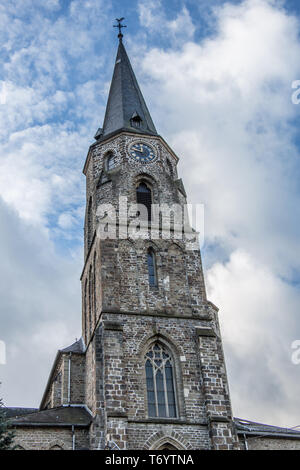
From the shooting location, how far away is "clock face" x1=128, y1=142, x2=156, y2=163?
32.3 meters

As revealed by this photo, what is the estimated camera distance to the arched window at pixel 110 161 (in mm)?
32506

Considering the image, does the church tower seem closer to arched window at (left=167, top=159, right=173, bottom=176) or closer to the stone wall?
arched window at (left=167, top=159, right=173, bottom=176)

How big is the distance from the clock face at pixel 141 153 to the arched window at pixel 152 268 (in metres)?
6.57

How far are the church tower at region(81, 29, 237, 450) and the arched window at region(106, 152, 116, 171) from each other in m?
0.07

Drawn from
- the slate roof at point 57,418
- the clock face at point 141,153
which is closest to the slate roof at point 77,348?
the slate roof at point 57,418

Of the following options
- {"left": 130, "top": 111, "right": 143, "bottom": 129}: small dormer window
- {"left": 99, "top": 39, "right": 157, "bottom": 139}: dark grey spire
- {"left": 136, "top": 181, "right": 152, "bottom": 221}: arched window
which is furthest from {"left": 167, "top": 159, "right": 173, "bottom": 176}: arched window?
{"left": 130, "top": 111, "right": 143, "bottom": 129}: small dormer window

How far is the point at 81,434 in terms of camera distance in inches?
906

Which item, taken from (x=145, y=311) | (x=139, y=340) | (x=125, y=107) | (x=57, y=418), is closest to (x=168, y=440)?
(x=139, y=340)

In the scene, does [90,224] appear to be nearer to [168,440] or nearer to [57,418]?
[57,418]

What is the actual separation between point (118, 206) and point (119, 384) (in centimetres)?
1033

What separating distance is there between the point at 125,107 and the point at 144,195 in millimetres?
8106

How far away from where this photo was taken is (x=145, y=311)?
25.9m
